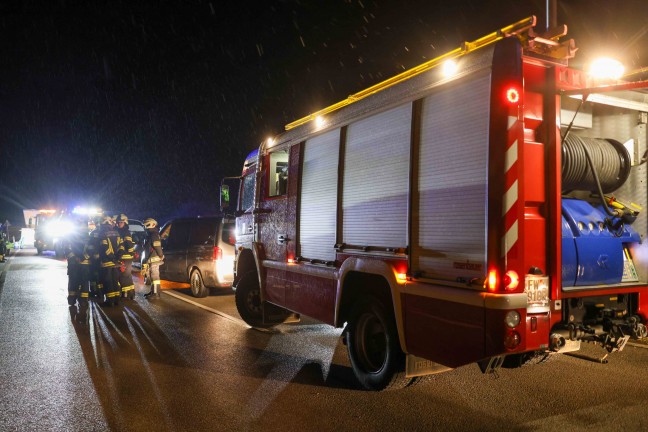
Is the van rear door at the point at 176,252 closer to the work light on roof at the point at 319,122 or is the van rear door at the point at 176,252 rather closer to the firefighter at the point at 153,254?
the firefighter at the point at 153,254

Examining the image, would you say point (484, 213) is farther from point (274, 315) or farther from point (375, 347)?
point (274, 315)

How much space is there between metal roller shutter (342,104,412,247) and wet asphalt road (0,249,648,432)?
1.41 m

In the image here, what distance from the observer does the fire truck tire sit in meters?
4.79

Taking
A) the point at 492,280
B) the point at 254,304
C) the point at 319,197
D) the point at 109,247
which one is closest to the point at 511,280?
the point at 492,280

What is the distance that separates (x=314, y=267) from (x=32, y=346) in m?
3.73

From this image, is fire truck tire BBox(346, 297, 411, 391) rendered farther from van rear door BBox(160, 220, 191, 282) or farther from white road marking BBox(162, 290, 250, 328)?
van rear door BBox(160, 220, 191, 282)

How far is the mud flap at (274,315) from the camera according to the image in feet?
24.8

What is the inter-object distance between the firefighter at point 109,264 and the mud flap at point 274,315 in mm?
4231

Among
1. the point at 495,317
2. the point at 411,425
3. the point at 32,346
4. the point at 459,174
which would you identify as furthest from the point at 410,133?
the point at 32,346

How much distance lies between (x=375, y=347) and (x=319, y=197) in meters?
1.75

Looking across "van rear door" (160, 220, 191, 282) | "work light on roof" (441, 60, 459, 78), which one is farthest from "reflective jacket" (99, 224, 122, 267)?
"work light on roof" (441, 60, 459, 78)

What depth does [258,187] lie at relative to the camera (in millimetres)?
7734

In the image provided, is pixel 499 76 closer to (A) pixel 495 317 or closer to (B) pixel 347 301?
(A) pixel 495 317

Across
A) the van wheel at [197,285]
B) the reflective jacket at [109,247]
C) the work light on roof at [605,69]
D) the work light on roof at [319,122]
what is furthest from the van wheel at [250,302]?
the work light on roof at [605,69]
